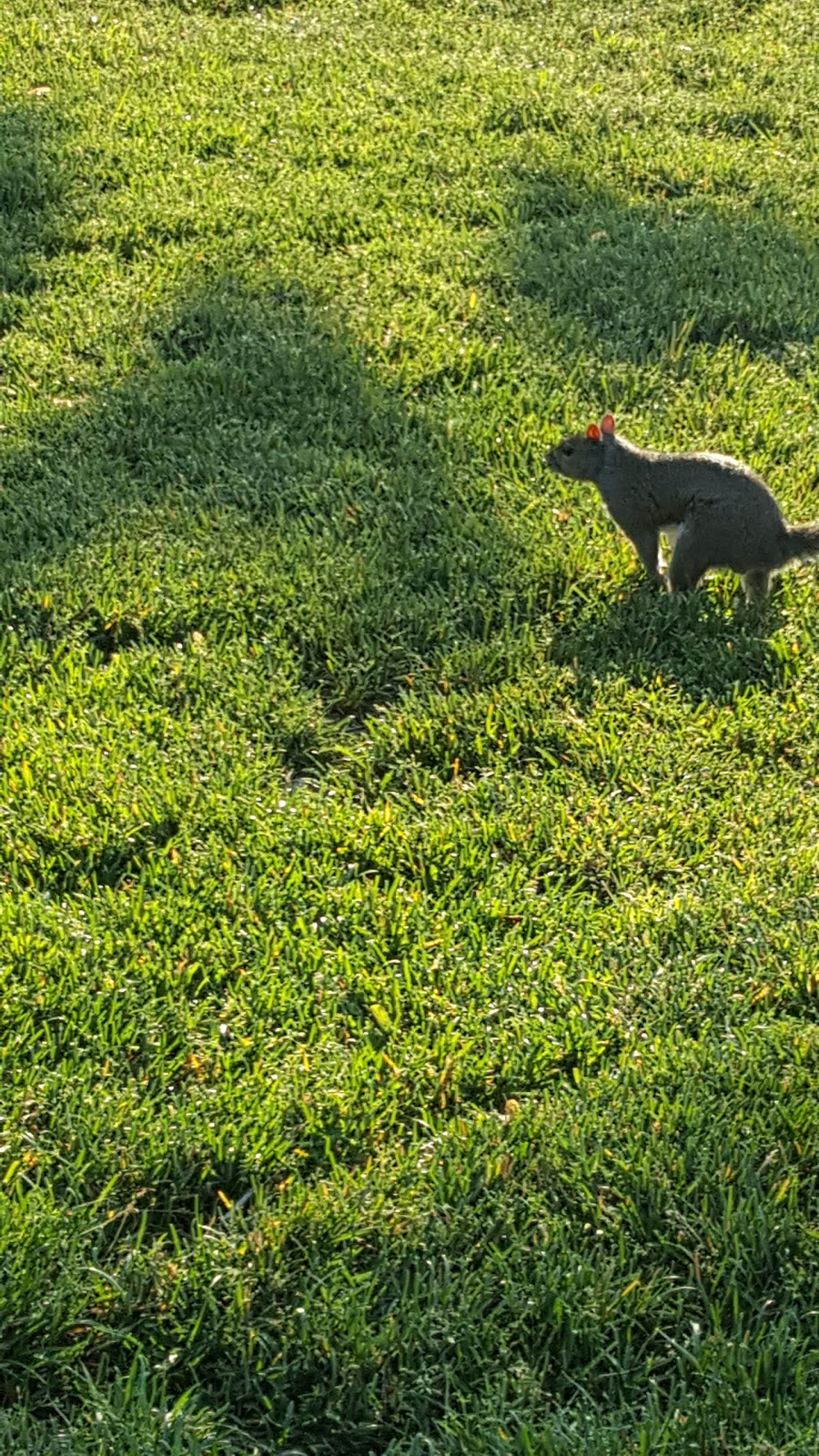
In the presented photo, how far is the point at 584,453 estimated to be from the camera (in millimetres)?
4594

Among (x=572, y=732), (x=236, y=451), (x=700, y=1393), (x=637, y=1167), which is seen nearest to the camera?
(x=700, y=1393)

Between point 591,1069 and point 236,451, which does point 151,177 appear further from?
point 591,1069

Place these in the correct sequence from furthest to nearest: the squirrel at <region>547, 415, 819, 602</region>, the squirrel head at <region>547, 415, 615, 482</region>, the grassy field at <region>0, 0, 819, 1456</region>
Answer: the squirrel head at <region>547, 415, 615, 482</region> < the squirrel at <region>547, 415, 819, 602</region> < the grassy field at <region>0, 0, 819, 1456</region>

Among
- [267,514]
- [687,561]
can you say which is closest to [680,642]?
[687,561]

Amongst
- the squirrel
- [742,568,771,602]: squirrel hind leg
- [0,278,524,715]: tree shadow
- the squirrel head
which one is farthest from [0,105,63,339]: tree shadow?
[742,568,771,602]: squirrel hind leg

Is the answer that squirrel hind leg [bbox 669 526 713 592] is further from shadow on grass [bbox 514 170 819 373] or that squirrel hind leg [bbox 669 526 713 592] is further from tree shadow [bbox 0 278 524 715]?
shadow on grass [bbox 514 170 819 373]

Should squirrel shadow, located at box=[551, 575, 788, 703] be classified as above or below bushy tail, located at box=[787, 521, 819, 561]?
below

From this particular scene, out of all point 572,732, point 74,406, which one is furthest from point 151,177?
point 572,732

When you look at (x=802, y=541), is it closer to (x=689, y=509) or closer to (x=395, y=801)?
(x=689, y=509)

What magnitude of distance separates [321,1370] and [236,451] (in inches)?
126

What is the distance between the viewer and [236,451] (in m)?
5.03

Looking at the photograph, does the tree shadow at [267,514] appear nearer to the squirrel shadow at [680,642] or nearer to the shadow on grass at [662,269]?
the squirrel shadow at [680,642]

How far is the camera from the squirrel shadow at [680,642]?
13.5 feet

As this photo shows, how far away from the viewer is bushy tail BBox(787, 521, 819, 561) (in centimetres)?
425
